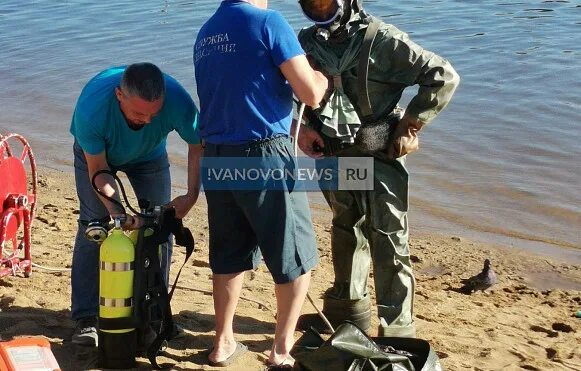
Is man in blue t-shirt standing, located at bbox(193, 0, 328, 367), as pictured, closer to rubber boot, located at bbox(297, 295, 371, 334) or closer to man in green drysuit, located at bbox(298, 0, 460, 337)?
man in green drysuit, located at bbox(298, 0, 460, 337)

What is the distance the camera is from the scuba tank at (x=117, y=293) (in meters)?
4.40

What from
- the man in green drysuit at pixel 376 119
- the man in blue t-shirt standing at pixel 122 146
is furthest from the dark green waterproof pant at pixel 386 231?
the man in blue t-shirt standing at pixel 122 146

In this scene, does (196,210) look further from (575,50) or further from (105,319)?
(575,50)

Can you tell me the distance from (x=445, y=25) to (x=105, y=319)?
10195 millimetres

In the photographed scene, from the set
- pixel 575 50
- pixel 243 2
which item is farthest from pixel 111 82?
pixel 575 50

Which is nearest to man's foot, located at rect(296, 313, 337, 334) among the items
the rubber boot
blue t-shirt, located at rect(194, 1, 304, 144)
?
the rubber boot

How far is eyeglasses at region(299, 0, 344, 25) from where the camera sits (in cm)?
470

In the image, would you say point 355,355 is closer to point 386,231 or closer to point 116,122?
point 386,231

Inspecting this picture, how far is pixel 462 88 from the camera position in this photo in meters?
11.0

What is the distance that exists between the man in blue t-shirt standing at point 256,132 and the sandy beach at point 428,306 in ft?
1.89

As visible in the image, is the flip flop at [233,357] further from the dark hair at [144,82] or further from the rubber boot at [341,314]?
the dark hair at [144,82]

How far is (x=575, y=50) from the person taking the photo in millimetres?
12172

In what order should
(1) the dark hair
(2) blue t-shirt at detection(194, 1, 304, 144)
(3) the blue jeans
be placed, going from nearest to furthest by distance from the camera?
(2) blue t-shirt at detection(194, 1, 304, 144)
(1) the dark hair
(3) the blue jeans

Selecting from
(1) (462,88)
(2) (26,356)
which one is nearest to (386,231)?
(2) (26,356)
